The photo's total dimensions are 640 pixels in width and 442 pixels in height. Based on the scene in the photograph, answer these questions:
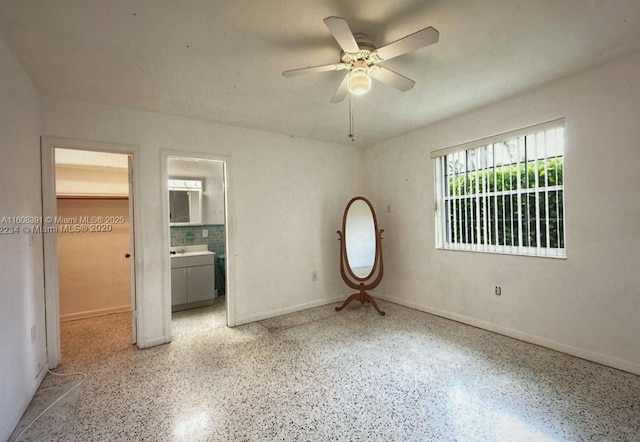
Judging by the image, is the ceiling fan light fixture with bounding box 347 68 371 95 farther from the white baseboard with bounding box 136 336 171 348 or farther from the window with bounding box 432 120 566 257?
the white baseboard with bounding box 136 336 171 348

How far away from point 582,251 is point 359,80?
2.38 meters

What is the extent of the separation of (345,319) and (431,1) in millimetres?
3172

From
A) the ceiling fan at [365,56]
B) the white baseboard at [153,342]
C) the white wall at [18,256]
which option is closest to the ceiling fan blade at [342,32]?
the ceiling fan at [365,56]

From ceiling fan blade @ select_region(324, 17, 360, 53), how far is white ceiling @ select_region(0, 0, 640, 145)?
0.19 m

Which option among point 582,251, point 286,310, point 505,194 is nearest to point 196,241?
point 286,310

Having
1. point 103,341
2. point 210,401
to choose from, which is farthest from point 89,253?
point 210,401

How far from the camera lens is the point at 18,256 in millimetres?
2018

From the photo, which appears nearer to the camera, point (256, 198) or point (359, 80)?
point (359, 80)

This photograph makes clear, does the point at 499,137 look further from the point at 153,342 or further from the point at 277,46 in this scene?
the point at 153,342

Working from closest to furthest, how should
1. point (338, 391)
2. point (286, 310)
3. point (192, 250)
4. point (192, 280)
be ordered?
point (338, 391) < point (286, 310) < point (192, 280) < point (192, 250)

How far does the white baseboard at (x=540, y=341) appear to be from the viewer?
228cm

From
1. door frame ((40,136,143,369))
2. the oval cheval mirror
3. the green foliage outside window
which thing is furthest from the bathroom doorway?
the green foliage outside window

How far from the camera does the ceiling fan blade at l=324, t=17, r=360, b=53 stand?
4.66 feet

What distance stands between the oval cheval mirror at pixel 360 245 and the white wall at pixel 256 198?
1.03 feet
